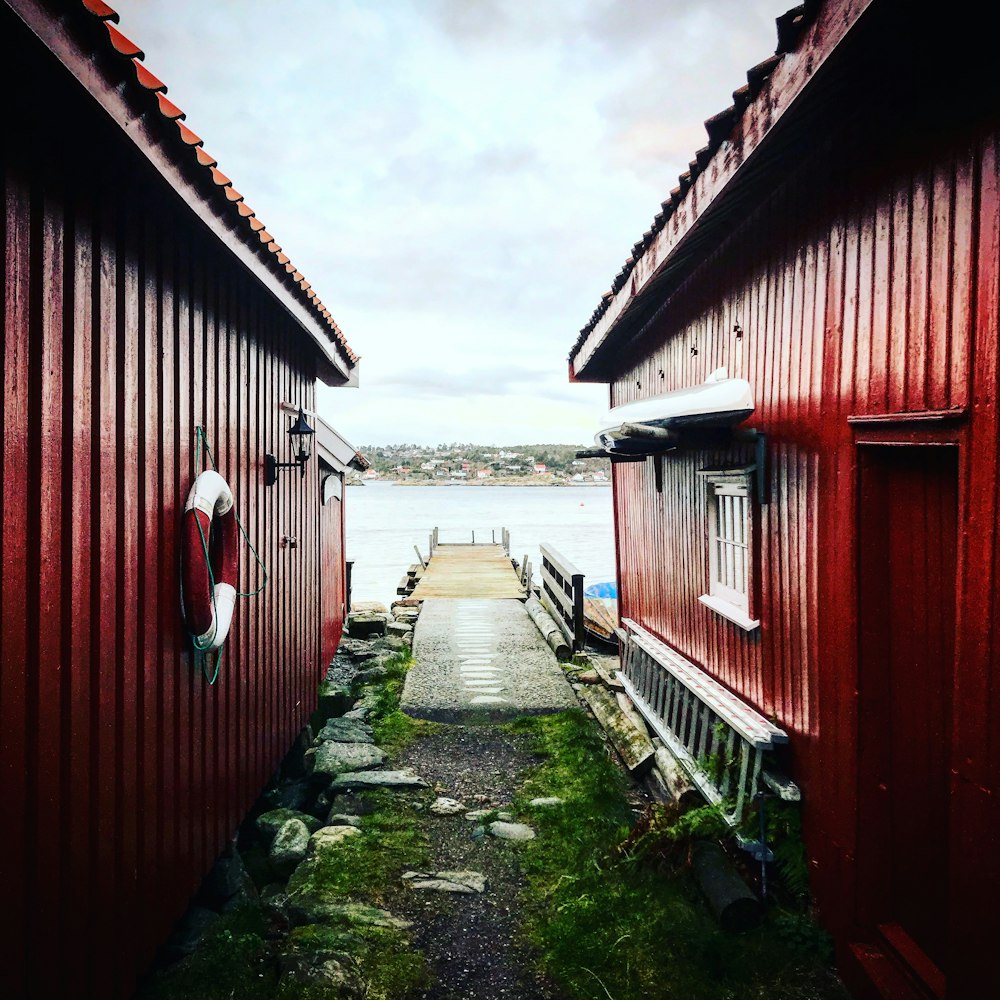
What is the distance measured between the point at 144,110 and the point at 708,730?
5.03 metres

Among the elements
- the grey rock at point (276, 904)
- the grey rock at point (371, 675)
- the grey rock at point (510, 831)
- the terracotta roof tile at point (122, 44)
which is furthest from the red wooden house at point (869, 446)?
the grey rock at point (371, 675)

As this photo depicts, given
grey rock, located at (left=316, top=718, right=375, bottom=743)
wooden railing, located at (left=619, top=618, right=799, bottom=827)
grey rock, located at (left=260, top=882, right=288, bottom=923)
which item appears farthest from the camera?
grey rock, located at (left=316, top=718, right=375, bottom=743)

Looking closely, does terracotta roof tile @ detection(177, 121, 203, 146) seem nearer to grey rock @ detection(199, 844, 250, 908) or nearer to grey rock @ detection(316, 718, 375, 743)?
grey rock @ detection(199, 844, 250, 908)

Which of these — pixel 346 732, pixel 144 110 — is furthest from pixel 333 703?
pixel 144 110

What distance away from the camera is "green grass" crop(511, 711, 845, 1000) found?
348 cm

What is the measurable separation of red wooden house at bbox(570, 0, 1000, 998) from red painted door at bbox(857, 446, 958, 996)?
0.4 inches

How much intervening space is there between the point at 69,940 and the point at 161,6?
541 cm

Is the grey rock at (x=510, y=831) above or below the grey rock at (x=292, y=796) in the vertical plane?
above

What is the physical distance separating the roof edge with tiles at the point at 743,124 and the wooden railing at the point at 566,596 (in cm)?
596

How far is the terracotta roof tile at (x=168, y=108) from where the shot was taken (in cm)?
290

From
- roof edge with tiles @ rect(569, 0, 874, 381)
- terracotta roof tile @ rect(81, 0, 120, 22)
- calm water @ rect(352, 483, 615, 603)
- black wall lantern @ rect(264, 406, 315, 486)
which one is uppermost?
roof edge with tiles @ rect(569, 0, 874, 381)

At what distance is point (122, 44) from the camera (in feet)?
8.41

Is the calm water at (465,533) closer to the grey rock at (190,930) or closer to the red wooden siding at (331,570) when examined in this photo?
the red wooden siding at (331,570)

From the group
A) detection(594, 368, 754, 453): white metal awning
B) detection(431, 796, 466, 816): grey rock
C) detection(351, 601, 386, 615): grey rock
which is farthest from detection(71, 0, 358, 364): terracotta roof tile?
detection(351, 601, 386, 615): grey rock
